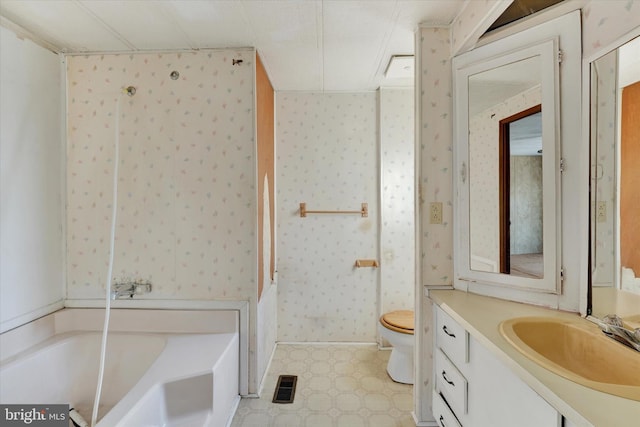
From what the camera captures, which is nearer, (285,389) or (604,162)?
(604,162)

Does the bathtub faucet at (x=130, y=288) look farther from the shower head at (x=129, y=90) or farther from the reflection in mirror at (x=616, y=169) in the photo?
the reflection in mirror at (x=616, y=169)

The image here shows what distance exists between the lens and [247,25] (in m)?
1.69

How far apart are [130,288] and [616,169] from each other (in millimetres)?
2599

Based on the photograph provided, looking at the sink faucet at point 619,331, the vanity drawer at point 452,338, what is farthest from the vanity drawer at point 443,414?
the sink faucet at point 619,331

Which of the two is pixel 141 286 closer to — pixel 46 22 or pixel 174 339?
pixel 174 339

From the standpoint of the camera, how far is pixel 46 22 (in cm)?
163

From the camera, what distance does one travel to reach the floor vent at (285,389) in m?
1.97

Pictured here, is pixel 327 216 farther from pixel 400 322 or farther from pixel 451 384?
pixel 451 384

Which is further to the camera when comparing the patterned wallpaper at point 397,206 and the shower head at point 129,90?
the patterned wallpaper at point 397,206

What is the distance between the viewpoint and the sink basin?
0.90 m

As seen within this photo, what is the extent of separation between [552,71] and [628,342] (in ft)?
3.72

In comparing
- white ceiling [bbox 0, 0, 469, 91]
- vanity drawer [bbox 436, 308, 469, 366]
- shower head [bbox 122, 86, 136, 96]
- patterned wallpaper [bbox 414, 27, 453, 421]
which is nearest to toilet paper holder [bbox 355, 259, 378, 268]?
patterned wallpaper [bbox 414, 27, 453, 421]

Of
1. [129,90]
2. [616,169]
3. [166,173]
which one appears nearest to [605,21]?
[616,169]

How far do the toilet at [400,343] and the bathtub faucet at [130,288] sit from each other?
5.52 feet
